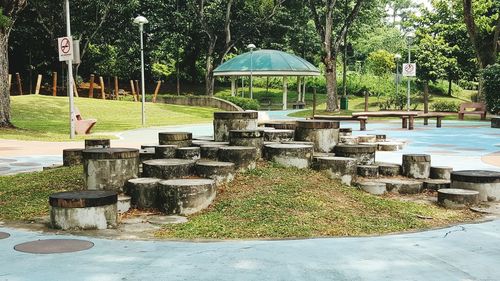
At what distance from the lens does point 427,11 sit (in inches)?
1843

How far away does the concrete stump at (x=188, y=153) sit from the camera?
842 cm

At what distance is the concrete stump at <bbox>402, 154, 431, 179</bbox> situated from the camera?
30.1 feet

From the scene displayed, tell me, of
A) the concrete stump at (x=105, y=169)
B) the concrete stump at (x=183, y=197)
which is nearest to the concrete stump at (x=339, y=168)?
the concrete stump at (x=183, y=197)

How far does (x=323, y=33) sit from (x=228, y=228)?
90.5ft

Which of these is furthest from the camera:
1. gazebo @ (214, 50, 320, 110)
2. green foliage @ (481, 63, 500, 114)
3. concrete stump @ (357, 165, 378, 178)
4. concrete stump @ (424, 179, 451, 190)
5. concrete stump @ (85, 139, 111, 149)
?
gazebo @ (214, 50, 320, 110)

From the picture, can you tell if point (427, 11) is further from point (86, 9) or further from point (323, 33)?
point (86, 9)

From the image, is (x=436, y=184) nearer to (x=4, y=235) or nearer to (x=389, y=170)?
(x=389, y=170)

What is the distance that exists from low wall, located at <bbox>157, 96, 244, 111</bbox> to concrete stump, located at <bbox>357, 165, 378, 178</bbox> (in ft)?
78.1

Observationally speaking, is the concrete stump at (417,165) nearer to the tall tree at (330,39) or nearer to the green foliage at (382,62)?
the tall tree at (330,39)

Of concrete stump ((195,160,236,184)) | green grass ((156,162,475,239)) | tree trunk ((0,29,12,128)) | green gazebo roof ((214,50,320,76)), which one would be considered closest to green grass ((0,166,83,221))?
concrete stump ((195,160,236,184))

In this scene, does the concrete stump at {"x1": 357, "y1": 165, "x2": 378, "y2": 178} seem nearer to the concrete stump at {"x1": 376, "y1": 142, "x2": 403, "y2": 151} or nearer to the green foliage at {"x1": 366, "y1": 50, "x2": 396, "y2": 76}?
the concrete stump at {"x1": 376, "y1": 142, "x2": 403, "y2": 151}

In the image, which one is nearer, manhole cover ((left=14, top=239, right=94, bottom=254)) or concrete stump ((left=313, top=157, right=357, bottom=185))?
manhole cover ((left=14, top=239, right=94, bottom=254))

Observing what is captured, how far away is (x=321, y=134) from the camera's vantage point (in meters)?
9.40

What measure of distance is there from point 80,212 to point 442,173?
6056mm
